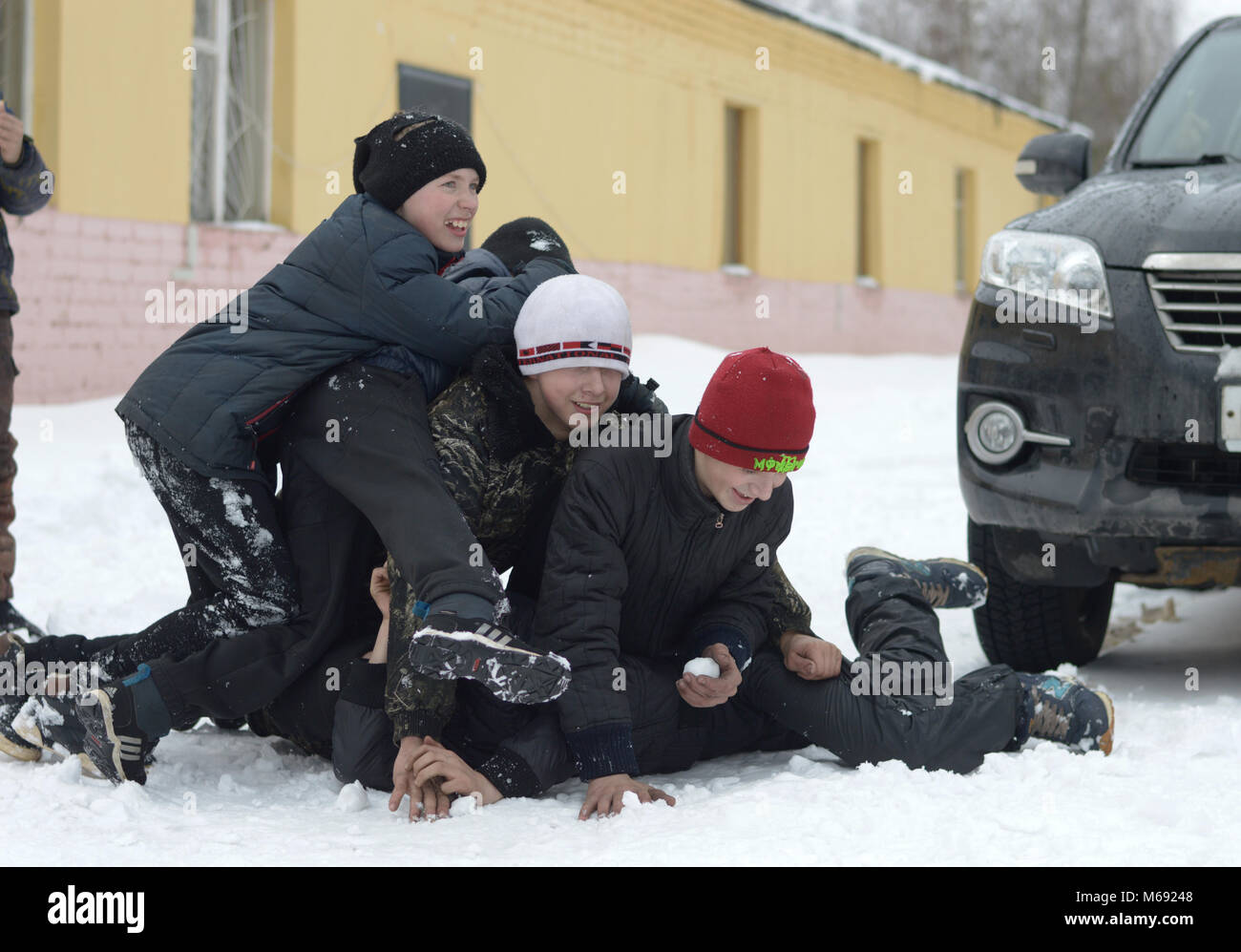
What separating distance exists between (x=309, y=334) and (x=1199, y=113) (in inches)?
114

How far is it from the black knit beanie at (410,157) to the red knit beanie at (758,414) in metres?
0.86

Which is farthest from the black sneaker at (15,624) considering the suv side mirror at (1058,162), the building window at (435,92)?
the building window at (435,92)

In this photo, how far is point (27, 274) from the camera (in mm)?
8859

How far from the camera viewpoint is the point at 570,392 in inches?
124

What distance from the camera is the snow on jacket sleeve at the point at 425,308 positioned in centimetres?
316

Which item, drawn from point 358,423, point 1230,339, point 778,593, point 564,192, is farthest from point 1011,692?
point 564,192

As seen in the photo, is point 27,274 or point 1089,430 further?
point 27,274

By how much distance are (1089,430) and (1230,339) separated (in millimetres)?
417

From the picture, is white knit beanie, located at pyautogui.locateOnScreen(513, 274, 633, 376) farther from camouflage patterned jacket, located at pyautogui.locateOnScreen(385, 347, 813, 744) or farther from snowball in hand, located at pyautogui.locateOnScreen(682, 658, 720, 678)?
snowball in hand, located at pyautogui.locateOnScreen(682, 658, 720, 678)

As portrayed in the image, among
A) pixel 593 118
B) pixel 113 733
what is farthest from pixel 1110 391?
pixel 593 118

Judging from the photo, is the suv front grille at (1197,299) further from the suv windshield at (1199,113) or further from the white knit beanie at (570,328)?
the white knit beanie at (570,328)

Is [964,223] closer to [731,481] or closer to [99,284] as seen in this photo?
[99,284]
